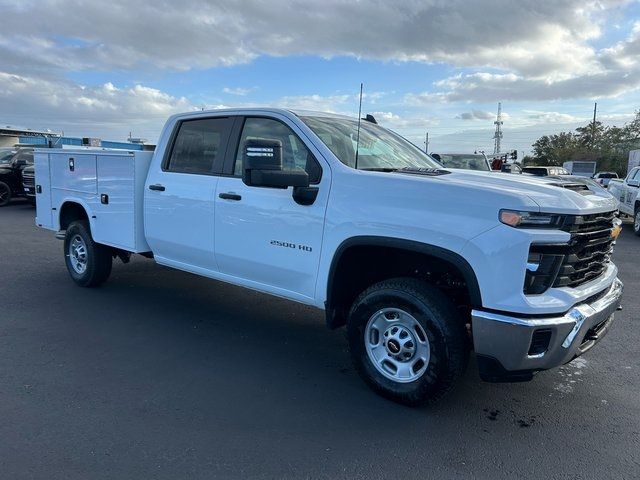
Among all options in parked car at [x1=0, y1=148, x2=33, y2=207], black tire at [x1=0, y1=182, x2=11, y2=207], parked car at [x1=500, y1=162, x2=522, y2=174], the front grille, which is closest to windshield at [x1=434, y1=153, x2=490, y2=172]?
parked car at [x1=500, y1=162, x2=522, y2=174]

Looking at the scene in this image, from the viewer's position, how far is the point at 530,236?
2961mm

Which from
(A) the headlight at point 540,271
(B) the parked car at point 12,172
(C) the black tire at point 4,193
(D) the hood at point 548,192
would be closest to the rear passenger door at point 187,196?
(D) the hood at point 548,192

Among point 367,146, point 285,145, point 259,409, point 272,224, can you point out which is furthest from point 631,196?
point 259,409

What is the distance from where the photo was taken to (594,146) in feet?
188

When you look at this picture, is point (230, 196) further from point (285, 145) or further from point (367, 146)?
point (367, 146)

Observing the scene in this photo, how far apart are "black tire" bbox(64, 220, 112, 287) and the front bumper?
4.74 meters

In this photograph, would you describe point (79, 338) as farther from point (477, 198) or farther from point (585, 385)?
→ point (585, 385)

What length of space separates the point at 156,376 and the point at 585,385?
11.0 feet

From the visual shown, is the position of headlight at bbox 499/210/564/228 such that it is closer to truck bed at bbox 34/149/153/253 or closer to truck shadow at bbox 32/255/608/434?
truck shadow at bbox 32/255/608/434

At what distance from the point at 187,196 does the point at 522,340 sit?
126 inches

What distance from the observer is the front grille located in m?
3.12

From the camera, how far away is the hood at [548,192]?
3.07 m

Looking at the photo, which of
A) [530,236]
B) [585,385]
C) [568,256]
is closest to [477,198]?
[530,236]

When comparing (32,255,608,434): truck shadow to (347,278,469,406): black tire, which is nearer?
(347,278,469,406): black tire
